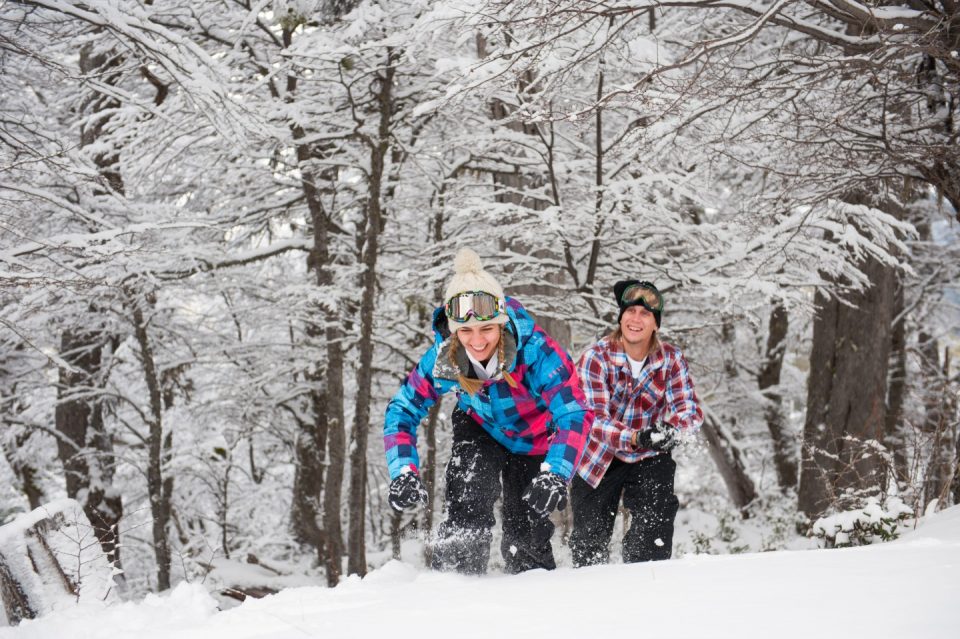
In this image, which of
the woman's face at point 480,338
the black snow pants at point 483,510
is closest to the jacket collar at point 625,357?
the black snow pants at point 483,510

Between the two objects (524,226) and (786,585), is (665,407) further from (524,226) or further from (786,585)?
(524,226)

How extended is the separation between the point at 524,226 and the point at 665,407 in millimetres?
2903

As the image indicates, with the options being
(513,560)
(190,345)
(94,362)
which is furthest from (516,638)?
(94,362)

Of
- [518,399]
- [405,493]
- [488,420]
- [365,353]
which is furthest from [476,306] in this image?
[365,353]

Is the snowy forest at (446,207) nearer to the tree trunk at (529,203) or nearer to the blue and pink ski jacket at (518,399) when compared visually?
the tree trunk at (529,203)

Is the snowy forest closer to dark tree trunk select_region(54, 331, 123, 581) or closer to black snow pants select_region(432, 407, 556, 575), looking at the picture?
dark tree trunk select_region(54, 331, 123, 581)

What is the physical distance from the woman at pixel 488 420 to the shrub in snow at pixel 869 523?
83.5 inches

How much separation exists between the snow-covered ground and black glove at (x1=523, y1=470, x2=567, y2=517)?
0.95 ft

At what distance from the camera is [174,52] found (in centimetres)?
443

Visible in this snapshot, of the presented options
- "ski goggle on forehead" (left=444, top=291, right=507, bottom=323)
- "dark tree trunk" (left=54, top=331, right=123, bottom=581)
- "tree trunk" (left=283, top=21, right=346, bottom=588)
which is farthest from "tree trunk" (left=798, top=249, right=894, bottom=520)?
"dark tree trunk" (left=54, top=331, right=123, bottom=581)

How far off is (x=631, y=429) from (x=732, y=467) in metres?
7.22

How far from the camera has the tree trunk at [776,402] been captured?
12.9m

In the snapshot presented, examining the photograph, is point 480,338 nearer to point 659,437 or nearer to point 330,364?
point 659,437

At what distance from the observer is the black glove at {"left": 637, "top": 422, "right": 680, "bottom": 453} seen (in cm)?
364
